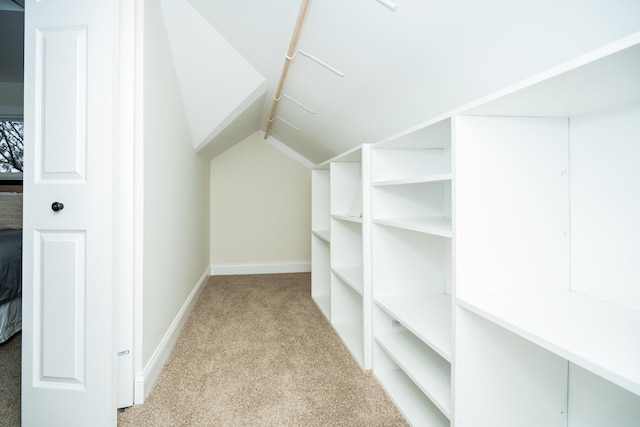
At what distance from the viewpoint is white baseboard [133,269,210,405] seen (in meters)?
1.48

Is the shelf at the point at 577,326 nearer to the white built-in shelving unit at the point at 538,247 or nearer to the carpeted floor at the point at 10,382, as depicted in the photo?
the white built-in shelving unit at the point at 538,247

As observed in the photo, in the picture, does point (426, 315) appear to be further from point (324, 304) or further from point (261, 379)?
point (324, 304)

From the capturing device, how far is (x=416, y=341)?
5.49ft

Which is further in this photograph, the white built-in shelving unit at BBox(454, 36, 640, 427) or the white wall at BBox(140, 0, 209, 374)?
the white wall at BBox(140, 0, 209, 374)

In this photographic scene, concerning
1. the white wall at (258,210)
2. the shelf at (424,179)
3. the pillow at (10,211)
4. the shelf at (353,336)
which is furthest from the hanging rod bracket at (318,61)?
the pillow at (10,211)

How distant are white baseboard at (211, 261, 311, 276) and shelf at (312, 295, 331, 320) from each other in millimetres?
1344

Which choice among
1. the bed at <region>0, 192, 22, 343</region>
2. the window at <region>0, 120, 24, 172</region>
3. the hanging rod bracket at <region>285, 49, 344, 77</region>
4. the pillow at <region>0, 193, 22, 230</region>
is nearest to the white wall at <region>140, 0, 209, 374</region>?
the hanging rod bracket at <region>285, 49, 344, 77</region>

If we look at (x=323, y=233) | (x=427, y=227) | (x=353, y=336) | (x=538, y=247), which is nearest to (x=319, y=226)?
(x=323, y=233)

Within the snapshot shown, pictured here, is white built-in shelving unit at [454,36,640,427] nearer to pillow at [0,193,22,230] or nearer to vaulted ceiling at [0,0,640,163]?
vaulted ceiling at [0,0,640,163]

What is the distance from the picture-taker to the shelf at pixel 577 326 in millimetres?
593

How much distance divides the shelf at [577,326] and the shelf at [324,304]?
1.76 m

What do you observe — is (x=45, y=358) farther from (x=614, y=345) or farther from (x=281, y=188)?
(x=281, y=188)

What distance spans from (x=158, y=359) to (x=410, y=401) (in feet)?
4.28

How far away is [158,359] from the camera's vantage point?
1725 millimetres
